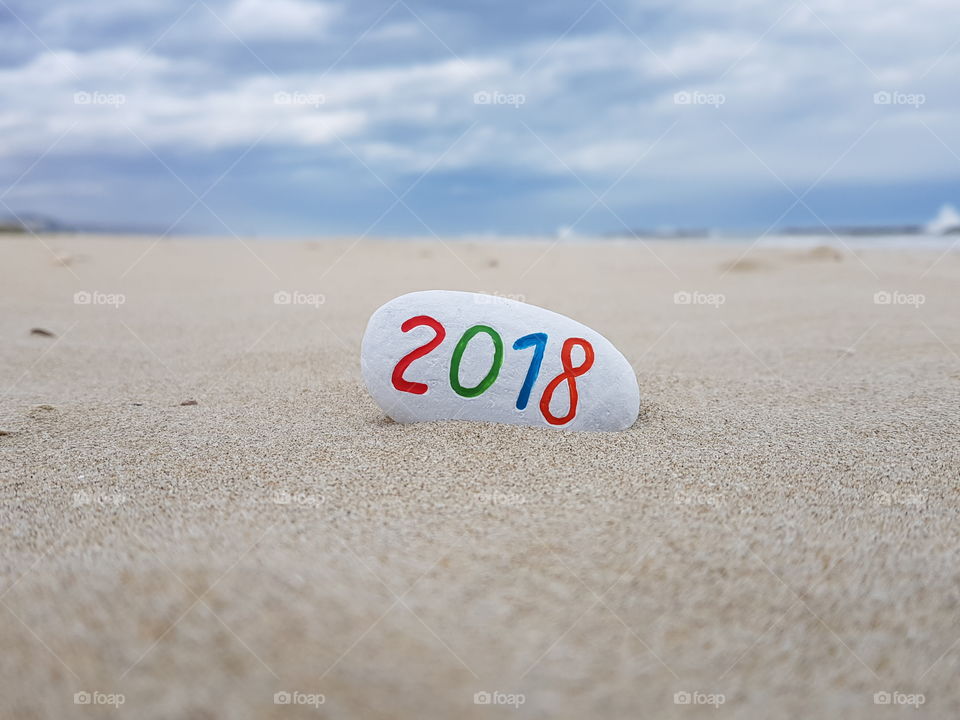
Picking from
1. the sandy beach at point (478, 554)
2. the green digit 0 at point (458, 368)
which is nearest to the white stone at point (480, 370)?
the green digit 0 at point (458, 368)

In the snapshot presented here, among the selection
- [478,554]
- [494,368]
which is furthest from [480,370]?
[478,554]

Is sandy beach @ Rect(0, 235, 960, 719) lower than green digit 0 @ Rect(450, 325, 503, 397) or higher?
lower

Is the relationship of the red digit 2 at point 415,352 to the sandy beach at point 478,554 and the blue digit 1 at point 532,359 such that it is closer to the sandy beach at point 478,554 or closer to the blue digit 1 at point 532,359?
the sandy beach at point 478,554

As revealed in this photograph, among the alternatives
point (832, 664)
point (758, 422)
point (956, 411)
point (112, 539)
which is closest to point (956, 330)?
point (956, 411)

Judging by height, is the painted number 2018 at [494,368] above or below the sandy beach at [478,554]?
above

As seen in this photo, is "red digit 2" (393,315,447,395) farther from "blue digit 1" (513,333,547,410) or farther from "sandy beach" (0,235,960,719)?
"blue digit 1" (513,333,547,410)

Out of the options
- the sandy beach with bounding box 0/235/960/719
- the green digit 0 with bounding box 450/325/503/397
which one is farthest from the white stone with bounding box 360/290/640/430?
the sandy beach with bounding box 0/235/960/719

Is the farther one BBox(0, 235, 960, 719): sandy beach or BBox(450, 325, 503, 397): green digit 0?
BBox(450, 325, 503, 397): green digit 0
